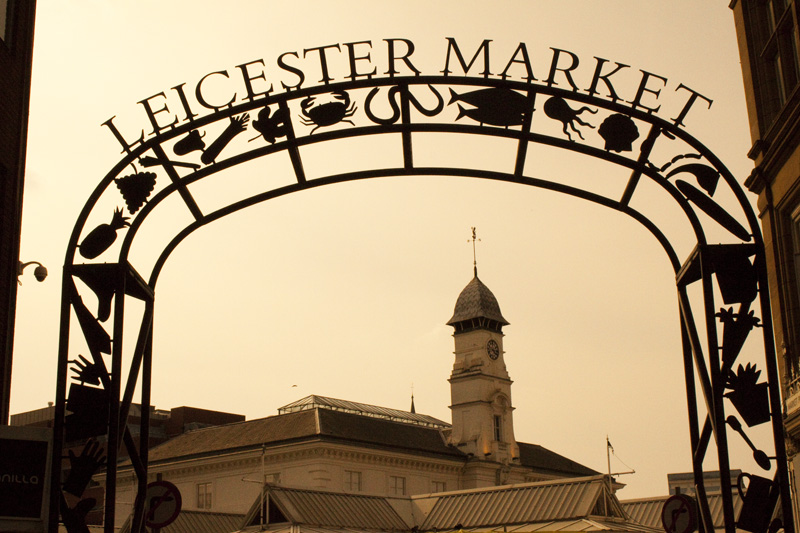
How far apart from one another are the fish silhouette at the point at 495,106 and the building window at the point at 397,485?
202 feet

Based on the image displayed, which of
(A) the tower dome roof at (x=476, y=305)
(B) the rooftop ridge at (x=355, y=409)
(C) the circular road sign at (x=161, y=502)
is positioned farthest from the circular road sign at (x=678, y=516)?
(A) the tower dome roof at (x=476, y=305)

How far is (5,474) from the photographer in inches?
360

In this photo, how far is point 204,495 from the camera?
6944cm

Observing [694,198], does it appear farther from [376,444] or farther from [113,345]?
[376,444]

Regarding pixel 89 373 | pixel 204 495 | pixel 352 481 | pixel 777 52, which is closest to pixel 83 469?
pixel 89 373

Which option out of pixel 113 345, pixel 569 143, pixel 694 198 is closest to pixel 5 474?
pixel 113 345

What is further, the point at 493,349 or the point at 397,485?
the point at 493,349

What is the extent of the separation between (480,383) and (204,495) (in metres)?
23.7

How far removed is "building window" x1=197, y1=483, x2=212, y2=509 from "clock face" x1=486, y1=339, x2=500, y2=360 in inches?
993


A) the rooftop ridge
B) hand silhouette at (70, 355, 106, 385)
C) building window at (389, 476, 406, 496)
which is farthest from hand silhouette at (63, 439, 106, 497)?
the rooftop ridge

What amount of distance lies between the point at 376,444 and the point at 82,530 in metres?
60.2

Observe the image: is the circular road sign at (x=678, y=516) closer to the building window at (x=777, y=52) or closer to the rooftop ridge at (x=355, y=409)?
the building window at (x=777, y=52)

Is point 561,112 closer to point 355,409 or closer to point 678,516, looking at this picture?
point 678,516

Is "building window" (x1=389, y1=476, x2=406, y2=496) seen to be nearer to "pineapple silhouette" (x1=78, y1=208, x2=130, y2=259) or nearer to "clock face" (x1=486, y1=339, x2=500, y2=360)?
"clock face" (x1=486, y1=339, x2=500, y2=360)
